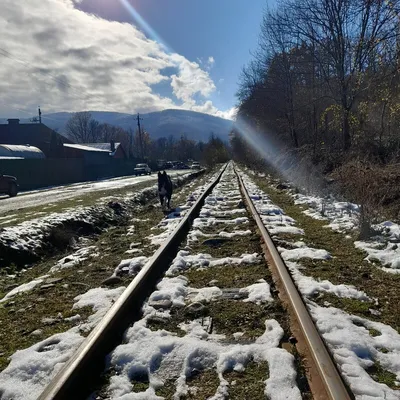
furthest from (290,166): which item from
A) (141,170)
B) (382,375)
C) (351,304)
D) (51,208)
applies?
(141,170)

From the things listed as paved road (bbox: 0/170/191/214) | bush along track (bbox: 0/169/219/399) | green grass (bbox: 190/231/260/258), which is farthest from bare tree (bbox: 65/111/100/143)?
green grass (bbox: 190/231/260/258)

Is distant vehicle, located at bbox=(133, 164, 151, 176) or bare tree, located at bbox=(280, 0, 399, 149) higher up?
bare tree, located at bbox=(280, 0, 399, 149)

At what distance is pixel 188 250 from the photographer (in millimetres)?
6156

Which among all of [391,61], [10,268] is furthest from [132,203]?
[391,61]

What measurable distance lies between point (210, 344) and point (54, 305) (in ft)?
7.29

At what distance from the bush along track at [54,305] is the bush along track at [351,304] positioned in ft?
7.14

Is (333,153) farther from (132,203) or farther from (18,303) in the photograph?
(18,303)

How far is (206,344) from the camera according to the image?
293 cm

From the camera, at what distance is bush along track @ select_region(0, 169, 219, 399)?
2.73 metres

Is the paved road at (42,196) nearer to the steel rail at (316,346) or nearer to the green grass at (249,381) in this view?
the steel rail at (316,346)

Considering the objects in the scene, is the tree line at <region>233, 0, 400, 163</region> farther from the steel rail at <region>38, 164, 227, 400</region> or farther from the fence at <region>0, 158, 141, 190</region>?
the fence at <region>0, 158, 141, 190</region>

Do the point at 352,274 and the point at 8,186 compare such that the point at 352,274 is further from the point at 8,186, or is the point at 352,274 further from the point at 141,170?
the point at 141,170

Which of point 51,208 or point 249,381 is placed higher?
point 249,381

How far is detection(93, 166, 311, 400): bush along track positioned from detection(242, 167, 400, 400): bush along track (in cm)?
37
